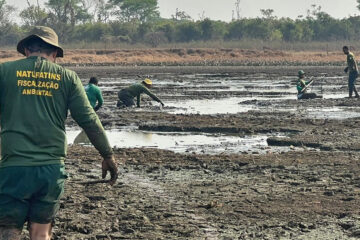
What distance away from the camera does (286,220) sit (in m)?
7.60

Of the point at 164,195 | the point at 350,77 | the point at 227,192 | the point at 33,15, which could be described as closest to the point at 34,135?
the point at 164,195

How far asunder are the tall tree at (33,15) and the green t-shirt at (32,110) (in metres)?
82.9

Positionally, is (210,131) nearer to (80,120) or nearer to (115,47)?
(80,120)

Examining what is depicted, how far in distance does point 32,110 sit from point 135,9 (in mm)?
112562

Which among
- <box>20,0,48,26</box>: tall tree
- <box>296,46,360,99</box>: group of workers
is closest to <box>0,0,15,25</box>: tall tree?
<box>20,0,48,26</box>: tall tree

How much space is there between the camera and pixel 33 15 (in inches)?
3762

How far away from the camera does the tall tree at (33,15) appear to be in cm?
9261

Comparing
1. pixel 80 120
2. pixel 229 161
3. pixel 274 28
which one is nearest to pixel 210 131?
pixel 229 161

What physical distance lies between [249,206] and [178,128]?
27.3ft

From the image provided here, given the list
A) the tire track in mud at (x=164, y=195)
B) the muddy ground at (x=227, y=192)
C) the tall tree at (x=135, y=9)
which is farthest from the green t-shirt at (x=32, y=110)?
the tall tree at (x=135, y=9)

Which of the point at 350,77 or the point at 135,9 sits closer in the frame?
the point at 350,77

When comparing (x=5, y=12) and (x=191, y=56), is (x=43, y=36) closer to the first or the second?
(x=191, y=56)

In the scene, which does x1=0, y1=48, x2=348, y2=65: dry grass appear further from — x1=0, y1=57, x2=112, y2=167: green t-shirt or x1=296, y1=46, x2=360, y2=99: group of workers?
x1=0, y1=57, x2=112, y2=167: green t-shirt

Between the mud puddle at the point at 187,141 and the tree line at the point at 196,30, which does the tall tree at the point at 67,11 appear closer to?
the tree line at the point at 196,30
